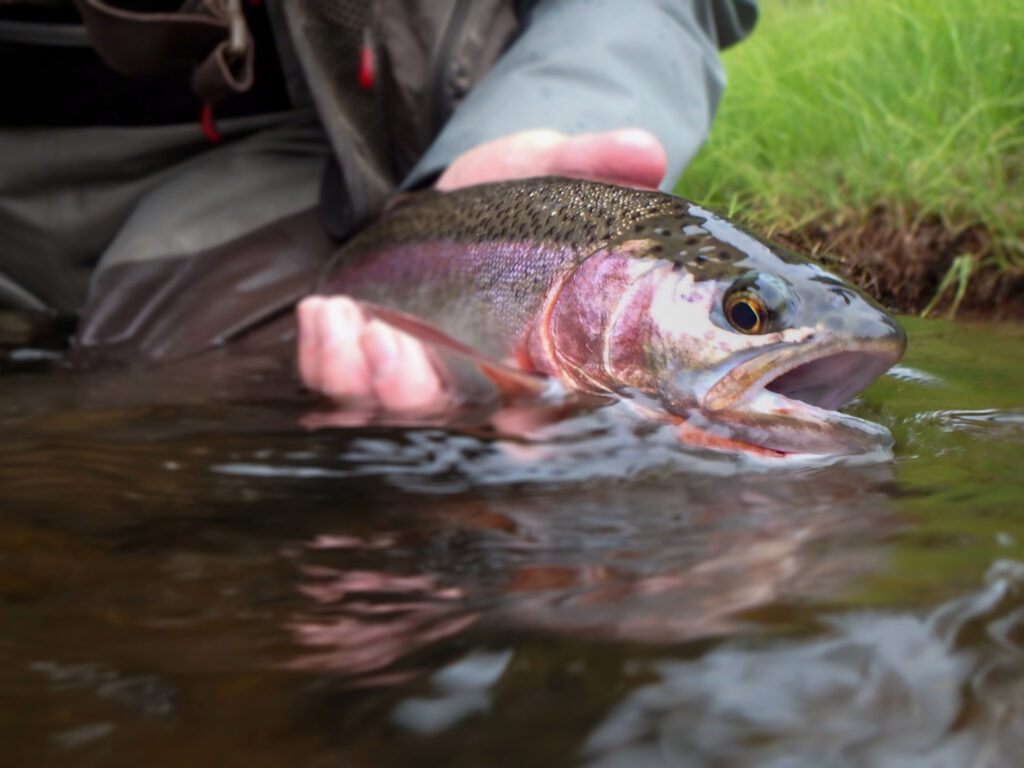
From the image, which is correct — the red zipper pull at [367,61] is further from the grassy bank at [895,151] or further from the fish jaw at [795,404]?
the fish jaw at [795,404]

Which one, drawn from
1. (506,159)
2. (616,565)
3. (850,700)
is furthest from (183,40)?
(850,700)

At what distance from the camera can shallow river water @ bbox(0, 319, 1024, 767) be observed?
562 millimetres

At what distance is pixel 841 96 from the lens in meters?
2.96

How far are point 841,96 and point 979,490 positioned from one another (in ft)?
7.77

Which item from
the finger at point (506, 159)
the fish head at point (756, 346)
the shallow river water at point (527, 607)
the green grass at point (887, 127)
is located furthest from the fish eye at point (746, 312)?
the green grass at point (887, 127)

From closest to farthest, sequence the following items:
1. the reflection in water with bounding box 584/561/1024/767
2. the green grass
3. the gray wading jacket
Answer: the reflection in water with bounding box 584/561/1024/767, the gray wading jacket, the green grass

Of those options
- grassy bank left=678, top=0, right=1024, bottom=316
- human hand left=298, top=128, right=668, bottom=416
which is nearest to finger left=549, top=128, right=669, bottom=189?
A: human hand left=298, top=128, right=668, bottom=416

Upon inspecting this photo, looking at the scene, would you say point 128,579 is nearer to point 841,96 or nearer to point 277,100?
point 277,100

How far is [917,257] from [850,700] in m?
1.97

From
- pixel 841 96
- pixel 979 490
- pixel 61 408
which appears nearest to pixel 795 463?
pixel 979 490

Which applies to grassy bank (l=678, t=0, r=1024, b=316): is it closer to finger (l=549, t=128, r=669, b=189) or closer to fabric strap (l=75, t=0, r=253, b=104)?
finger (l=549, t=128, r=669, b=189)

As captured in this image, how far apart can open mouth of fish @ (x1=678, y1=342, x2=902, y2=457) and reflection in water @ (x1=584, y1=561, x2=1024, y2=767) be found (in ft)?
1.36

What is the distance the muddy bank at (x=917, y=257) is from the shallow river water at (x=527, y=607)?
106cm

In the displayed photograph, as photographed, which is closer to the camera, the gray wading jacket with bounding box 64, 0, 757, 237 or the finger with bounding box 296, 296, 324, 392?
the finger with bounding box 296, 296, 324, 392
